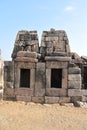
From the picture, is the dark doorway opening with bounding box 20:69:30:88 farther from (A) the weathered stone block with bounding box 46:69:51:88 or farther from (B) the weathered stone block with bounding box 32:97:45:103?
(A) the weathered stone block with bounding box 46:69:51:88

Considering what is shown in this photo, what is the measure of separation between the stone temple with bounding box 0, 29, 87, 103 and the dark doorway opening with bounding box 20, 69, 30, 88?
0.26 feet

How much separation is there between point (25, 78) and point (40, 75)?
147 centimetres

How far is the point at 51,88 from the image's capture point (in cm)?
1487

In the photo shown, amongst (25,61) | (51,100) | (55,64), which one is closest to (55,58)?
(55,64)

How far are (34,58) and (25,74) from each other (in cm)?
156

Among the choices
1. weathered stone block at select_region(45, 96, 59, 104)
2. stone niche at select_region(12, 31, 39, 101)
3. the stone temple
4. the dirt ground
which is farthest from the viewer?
stone niche at select_region(12, 31, 39, 101)

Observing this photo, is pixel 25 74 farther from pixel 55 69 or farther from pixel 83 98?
pixel 83 98

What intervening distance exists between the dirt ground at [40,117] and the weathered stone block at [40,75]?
4.07ft

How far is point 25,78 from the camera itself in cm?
1609

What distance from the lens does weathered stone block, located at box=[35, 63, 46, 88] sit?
586 inches

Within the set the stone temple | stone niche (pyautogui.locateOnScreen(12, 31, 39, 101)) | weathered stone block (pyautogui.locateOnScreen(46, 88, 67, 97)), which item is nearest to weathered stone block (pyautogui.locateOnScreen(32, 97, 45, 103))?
the stone temple

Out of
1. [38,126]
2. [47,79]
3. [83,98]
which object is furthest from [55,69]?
[38,126]

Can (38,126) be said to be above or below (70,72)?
below

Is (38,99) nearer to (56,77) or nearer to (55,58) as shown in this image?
(56,77)
